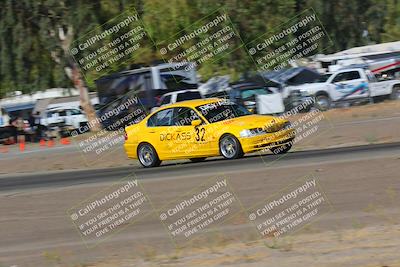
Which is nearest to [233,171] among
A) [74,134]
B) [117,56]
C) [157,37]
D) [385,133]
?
[385,133]

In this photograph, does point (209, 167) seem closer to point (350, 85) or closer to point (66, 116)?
point (350, 85)

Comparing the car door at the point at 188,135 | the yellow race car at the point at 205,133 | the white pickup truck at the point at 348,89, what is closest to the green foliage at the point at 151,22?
the white pickup truck at the point at 348,89

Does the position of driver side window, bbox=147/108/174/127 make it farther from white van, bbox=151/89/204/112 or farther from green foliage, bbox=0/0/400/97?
white van, bbox=151/89/204/112

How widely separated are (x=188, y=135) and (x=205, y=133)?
1.47 ft

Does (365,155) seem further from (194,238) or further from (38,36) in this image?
(38,36)

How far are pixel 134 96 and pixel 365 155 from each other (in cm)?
2142

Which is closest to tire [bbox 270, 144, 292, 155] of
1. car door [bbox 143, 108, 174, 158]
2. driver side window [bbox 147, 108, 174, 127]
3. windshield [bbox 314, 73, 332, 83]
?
car door [bbox 143, 108, 174, 158]

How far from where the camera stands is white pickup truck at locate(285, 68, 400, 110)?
110ft

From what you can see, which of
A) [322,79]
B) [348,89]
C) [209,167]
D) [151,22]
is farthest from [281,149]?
[151,22]

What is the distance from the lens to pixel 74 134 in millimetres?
33719

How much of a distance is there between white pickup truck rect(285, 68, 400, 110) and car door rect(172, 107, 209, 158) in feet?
52.2

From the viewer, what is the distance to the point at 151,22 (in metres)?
37.9

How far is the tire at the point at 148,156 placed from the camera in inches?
724

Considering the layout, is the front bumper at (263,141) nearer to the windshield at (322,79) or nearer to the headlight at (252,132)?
the headlight at (252,132)
